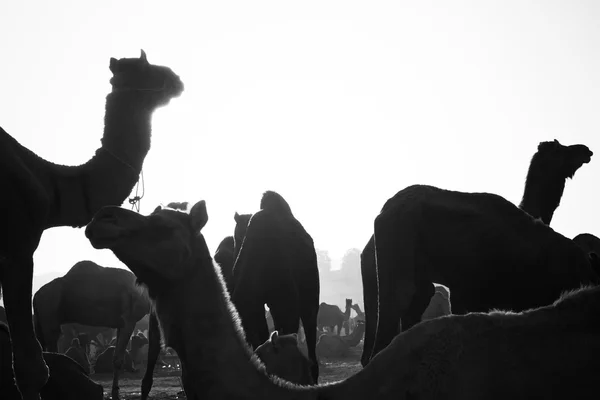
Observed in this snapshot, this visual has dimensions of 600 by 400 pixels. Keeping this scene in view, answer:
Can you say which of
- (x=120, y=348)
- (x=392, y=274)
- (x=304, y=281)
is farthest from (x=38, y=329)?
(x=392, y=274)

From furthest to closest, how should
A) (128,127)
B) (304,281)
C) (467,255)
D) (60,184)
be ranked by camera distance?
(304,281) → (128,127) → (60,184) → (467,255)

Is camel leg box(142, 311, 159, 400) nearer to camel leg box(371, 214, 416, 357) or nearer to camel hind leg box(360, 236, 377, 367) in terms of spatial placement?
camel hind leg box(360, 236, 377, 367)

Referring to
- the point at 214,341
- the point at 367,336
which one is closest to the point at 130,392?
the point at 367,336

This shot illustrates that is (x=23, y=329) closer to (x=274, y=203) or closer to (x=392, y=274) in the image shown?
(x=392, y=274)

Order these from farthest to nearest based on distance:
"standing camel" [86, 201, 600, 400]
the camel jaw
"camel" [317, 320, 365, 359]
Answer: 1. "camel" [317, 320, 365, 359]
2. the camel jaw
3. "standing camel" [86, 201, 600, 400]

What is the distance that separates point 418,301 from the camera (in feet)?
23.0

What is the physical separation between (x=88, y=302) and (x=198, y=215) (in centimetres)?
1302

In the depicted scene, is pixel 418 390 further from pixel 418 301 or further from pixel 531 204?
pixel 531 204

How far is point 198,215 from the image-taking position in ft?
13.3

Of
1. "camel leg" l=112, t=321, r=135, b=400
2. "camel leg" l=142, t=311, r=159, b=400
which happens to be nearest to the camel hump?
"camel leg" l=142, t=311, r=159, b=400

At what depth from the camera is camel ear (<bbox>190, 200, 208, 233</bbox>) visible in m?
4.04

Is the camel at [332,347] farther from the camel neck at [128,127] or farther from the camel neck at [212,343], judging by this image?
the camel neck at [212,343]

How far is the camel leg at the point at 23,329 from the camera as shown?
5.69 m

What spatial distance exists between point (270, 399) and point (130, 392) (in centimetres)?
1118
